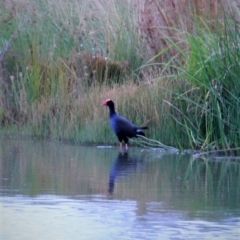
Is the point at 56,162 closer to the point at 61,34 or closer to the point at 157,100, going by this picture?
the point at 157,100

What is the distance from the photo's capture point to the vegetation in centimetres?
1000

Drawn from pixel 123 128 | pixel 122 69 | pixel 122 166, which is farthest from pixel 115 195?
pixel 122 69

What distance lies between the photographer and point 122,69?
12602 mm

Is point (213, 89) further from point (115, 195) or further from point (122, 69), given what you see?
point (115, 195)

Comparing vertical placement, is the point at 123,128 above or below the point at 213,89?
below

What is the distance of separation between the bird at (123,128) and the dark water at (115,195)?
53cm

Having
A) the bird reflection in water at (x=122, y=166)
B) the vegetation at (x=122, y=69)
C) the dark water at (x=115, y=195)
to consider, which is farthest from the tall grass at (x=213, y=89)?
the bird reflection in water at (x=122, y=166)

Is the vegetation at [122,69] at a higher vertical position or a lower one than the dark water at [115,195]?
higher

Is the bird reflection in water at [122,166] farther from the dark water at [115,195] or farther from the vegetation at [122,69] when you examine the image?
the vegetation at [122,69]

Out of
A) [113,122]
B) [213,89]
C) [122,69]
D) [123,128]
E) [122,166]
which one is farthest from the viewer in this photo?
[122,69]

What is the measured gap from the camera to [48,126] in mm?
11734

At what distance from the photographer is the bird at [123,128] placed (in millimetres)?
10641

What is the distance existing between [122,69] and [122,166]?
3.90 m

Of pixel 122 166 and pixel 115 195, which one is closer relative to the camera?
pixel 115 195
